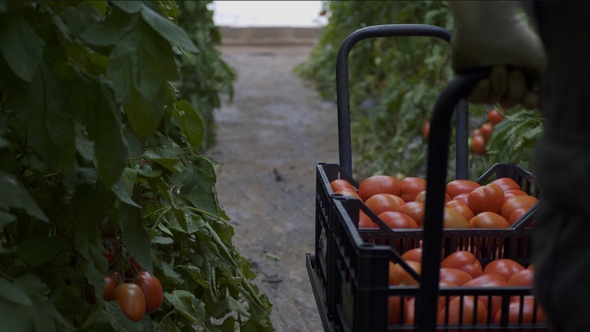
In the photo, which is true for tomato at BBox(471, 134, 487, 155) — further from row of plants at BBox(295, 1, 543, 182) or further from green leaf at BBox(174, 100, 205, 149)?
green leaf at BBox(174, 100, 205, 149)

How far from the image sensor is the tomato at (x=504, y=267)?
192 centimetres

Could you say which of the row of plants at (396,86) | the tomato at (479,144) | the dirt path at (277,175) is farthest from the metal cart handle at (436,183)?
the tomato at (479,144)

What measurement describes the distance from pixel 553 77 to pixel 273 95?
829 cm

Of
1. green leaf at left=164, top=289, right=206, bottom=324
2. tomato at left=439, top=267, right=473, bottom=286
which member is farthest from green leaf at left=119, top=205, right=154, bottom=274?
tomato at left=439, top=267, right=473, bottom=286

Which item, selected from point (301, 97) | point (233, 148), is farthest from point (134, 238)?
point (301, 97)

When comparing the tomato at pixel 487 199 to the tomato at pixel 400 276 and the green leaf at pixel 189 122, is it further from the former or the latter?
the green leaf at pixel 189 122

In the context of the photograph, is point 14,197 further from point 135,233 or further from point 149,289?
point 149,289

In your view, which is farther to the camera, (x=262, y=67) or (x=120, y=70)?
(x=262, y=67)

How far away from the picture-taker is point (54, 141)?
1.62 meters

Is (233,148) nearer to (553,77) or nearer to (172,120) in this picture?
(172,120)

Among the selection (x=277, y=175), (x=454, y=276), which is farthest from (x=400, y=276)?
(x=277, y=175)

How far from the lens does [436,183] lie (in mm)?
1433

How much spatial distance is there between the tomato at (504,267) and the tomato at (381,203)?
1.19ft

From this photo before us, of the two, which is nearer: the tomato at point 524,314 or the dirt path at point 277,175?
the tomato at point 524,314
